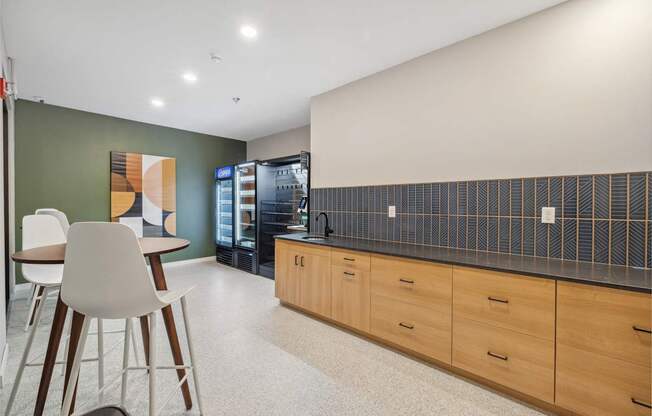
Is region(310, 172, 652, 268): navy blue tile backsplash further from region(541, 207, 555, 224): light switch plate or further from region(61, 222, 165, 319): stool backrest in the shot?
region(61, 222, 165, 319): stool backrest

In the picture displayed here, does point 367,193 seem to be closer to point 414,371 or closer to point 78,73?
point 414,371

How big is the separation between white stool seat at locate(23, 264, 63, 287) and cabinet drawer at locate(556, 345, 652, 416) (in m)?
3.11

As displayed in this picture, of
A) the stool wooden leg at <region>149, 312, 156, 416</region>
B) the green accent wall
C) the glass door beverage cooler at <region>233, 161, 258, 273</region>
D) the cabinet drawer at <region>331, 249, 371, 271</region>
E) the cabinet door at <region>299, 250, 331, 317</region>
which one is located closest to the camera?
the stool wooden leg at <region>149, 312, 156, 416</region>

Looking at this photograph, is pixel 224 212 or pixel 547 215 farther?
pixel 224 212

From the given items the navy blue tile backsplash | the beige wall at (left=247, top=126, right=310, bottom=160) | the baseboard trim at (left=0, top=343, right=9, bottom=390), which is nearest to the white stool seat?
the baseboard trim at (left=0, top=343, right=9, bottom=390)

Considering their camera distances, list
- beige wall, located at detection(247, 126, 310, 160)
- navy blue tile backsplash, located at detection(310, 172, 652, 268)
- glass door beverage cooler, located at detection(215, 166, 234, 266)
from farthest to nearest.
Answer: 1. glass door beverage cooler, located at detection(215, 166, 234, 266)
2. beige wall, located at detection(247, 126, 310, 160)
3. navy blue tile backsplash, located at detection(310, 172, 652, 268)

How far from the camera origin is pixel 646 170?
5.68 ft

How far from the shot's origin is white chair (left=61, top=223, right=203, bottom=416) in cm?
120

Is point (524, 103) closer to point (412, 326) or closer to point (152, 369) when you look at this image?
point (412, 326)

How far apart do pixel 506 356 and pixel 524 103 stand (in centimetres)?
176

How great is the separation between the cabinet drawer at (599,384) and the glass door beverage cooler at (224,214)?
16.0ft

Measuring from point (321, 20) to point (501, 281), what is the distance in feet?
7.32

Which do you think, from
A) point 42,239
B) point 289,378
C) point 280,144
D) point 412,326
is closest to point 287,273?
point 289,378

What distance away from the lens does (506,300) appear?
177 centimetres
